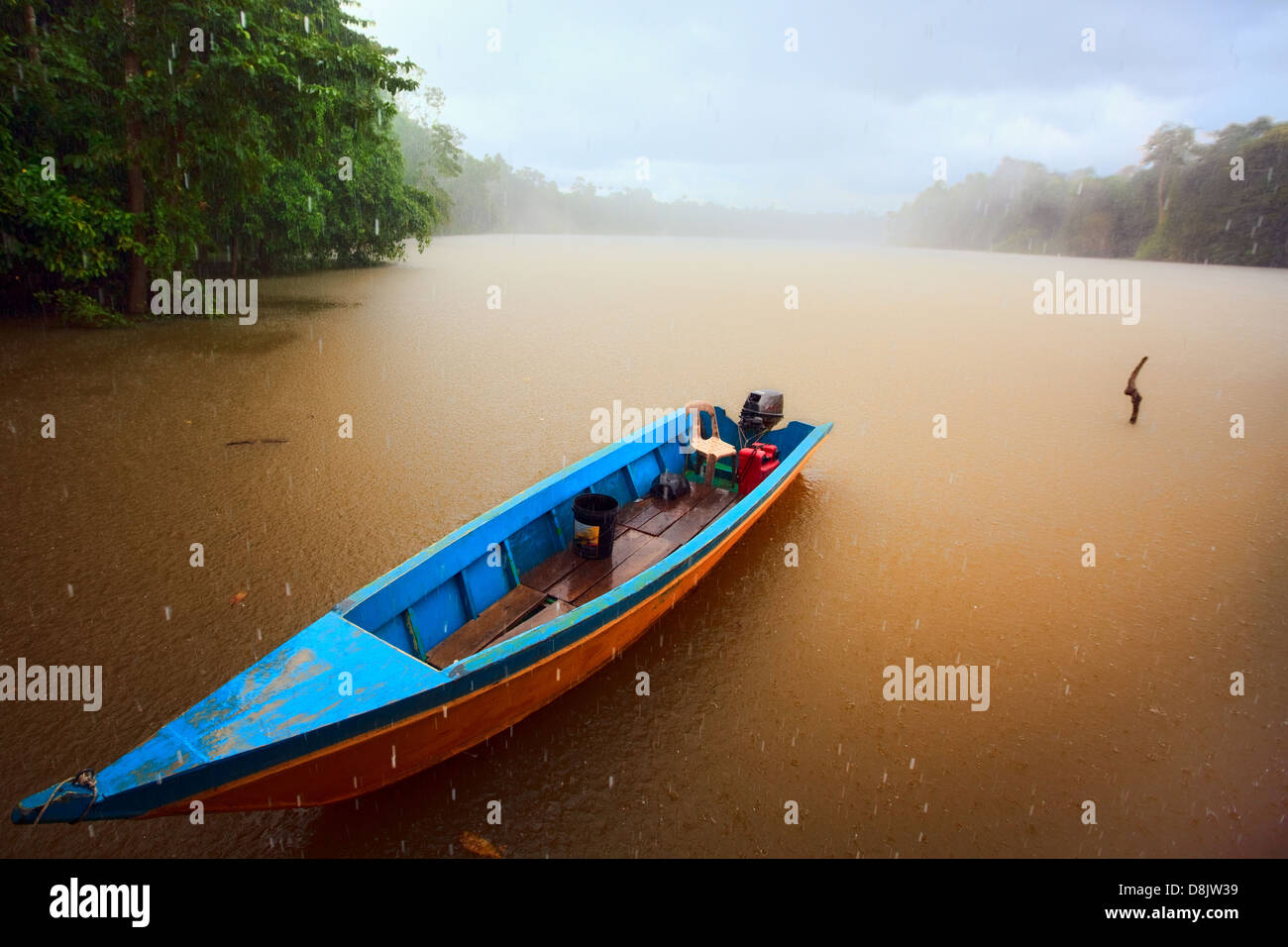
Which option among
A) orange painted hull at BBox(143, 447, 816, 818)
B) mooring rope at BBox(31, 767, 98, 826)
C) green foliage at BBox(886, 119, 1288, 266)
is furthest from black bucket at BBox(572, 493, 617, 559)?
green foliage at BBox(886, 119, 1288, 266)

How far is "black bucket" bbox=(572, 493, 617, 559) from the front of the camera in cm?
463

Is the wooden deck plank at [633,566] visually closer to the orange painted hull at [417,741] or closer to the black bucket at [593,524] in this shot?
the black bucket at [593,524]

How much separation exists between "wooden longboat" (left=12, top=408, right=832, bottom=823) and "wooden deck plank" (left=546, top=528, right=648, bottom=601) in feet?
0.04

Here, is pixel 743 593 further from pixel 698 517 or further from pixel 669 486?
pixel 669 486

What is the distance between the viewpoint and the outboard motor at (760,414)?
23.0 feet

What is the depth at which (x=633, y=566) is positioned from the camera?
481 centimetres

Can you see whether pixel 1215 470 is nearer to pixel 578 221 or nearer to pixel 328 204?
pixel 328 204

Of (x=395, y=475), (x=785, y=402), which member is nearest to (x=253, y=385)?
(x=395, y=475)

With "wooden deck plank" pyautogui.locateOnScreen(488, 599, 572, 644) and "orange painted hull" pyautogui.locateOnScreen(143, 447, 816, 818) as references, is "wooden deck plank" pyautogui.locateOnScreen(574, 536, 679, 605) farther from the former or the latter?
"orange painted hull" pyautogui.locateOnScreen(143, 447, 816, 818)

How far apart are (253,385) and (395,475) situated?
162 inches

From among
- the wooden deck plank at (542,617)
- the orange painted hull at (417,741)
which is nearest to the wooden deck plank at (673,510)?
the wooden deck plank at (542,617)

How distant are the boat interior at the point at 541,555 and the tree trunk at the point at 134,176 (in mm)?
9886

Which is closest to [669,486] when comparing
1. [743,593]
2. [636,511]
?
[636,511]

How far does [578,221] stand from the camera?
10450 centimetres
